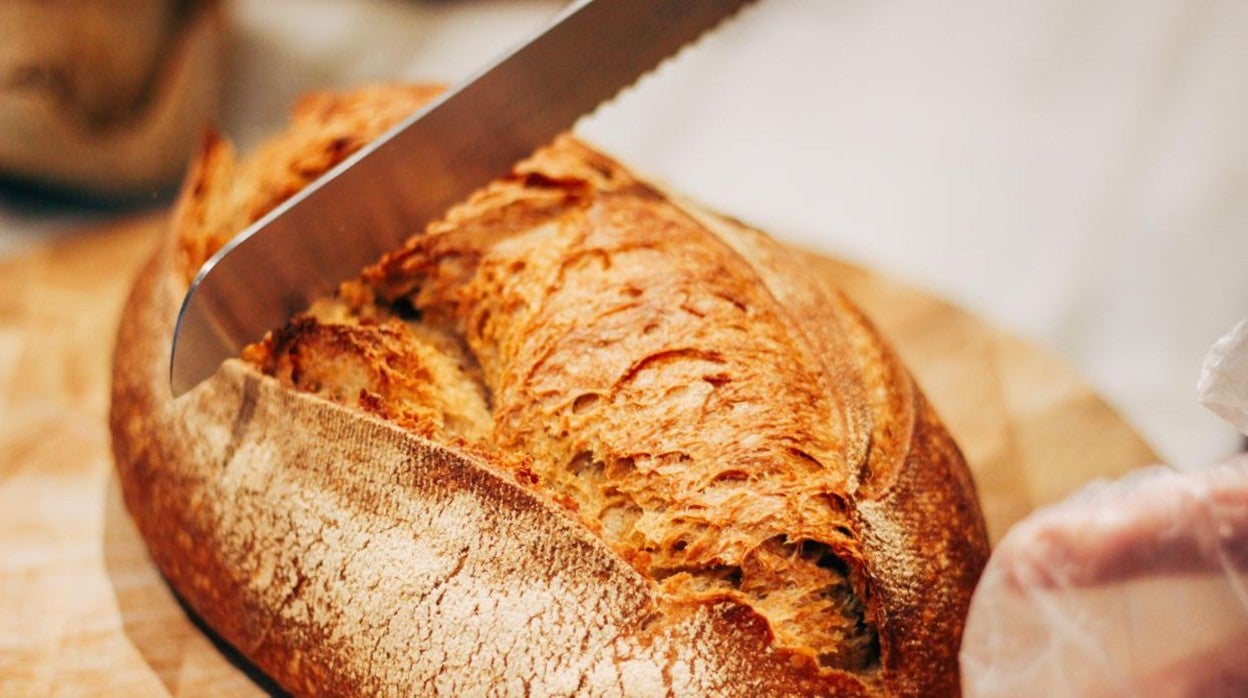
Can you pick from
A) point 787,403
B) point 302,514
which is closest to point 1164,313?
point 787,403

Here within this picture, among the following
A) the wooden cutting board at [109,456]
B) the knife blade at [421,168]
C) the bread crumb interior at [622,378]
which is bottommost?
the wooden cutting board at [109,456]

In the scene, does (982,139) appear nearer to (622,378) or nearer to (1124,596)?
(622,378)

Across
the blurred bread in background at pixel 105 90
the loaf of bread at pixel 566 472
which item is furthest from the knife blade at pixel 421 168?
the blurred bread in background at pixel 105 90

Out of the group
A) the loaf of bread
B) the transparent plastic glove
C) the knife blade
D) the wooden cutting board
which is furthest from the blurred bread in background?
the transparent plastic glove

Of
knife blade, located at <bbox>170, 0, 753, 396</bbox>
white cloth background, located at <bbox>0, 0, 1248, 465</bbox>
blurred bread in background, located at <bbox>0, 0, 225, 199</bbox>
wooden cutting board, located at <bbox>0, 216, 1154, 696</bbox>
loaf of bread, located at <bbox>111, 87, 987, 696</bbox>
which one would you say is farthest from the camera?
white cloth background, located at <bbox>0, 0, 1248, 465</bbox>

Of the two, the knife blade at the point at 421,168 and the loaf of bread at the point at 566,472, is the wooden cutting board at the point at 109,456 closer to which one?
the loaf of bread at the point at 566,472

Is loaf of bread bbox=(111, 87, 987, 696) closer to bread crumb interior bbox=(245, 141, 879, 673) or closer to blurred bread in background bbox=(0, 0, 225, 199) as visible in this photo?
bread crumb interior bbox=(245, 141, 879, 673)

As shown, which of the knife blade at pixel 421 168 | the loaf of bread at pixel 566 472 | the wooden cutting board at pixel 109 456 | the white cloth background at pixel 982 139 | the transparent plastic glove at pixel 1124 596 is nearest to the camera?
the transparent plastic glove at pixel 1124 596
